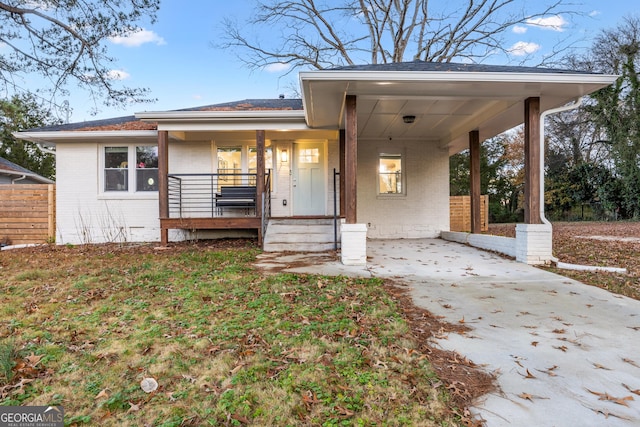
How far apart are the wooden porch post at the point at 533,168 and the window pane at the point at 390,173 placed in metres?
4.13

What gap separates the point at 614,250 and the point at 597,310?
461 centimetres

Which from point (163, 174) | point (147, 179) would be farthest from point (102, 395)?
point (147, 179)

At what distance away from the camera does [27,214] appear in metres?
8.77

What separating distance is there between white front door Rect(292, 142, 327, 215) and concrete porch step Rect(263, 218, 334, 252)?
5.74 ft

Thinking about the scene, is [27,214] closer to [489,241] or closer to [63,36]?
[63,36]

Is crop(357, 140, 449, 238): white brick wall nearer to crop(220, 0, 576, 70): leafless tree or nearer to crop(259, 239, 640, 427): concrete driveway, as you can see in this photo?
crop(259, 239, 640, 427): concrete driveway

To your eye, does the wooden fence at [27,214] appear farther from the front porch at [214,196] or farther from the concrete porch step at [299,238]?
the concrete porch step at [299,238]

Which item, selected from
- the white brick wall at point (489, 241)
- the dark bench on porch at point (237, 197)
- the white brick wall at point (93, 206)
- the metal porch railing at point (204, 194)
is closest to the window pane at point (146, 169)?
the white brick wall at point (93, 206)

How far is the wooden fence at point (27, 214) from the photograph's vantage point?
28.6 feet

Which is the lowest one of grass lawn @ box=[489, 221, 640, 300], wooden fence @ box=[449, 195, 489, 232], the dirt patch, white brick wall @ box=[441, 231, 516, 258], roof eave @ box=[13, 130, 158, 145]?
the dirt patch

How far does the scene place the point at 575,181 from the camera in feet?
57.3

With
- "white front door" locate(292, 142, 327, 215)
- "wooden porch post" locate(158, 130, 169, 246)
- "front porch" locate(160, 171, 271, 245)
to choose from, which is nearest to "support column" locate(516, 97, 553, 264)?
"white front door" locate(292, 142, 327, 215)

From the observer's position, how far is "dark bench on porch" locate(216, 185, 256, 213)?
331 inches

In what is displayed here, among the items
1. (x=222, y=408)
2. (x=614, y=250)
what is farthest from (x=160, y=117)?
(x=614, y=250)
